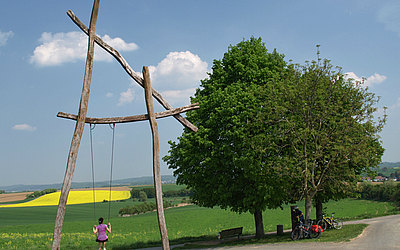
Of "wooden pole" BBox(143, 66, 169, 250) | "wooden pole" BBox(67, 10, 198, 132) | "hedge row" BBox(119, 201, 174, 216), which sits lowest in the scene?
"hedge row" BBox(119, 201, 174, 216)

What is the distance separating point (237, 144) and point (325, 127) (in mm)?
5790

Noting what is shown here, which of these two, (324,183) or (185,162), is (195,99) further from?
(324,183)

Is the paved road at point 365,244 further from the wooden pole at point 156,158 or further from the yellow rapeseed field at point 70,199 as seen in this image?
the yellow rapeseed field at point 70,199

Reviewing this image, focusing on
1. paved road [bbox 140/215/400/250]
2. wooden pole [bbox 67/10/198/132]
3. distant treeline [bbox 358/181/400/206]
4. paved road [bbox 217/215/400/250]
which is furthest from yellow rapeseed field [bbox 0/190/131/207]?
wooden pole [bbox 67/10/198/132]

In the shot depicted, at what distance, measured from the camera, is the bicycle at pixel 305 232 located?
19.1 metres

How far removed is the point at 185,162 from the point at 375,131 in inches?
464

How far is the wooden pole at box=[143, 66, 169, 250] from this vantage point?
40.9ft

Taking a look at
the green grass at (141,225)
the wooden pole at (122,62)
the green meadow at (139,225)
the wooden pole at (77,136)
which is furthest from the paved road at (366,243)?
the green meadow at (139,225)

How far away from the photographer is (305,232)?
1917 cm

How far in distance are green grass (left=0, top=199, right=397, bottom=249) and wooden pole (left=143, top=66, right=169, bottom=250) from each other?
10304 mm

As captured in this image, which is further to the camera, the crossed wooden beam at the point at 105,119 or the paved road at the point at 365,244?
the paved road at the point at 365,244

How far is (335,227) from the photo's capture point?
2352 cm

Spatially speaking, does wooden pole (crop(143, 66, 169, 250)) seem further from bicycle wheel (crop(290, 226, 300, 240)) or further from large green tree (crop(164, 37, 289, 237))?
bicycle wheel (crop(290, 226, 300, 240))

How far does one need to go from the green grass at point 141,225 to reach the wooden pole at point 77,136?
12.0m
